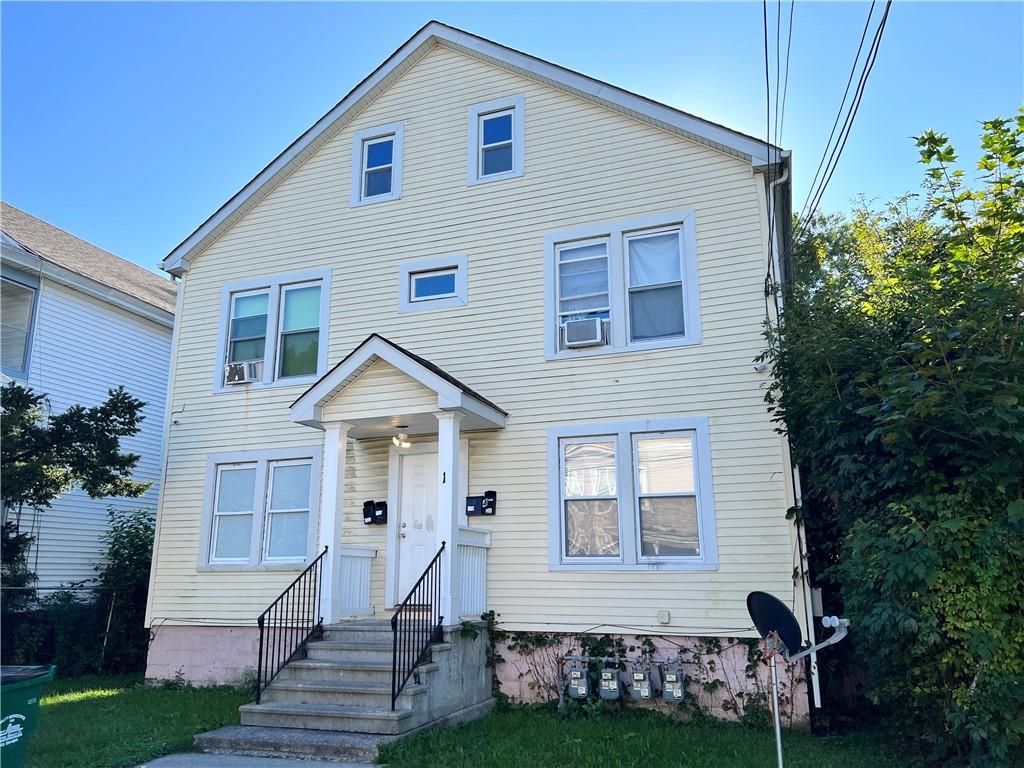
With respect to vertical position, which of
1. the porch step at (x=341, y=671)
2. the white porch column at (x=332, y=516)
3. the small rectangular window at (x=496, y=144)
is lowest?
the porch step at (x=341, y=671)

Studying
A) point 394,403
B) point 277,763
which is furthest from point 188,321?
point 277,763

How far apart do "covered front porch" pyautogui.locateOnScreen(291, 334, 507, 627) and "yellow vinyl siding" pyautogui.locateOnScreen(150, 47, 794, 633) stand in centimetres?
10

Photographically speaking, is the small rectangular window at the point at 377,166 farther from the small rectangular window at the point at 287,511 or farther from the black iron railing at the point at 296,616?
the black iron railing at the point at 296,616

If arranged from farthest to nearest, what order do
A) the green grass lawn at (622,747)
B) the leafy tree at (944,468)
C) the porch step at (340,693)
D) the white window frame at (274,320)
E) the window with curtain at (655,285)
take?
the white window frame at (274,320) → the window with curtain at (655,285) → the porch step at (340,693) → the green grass lawn at (622,747) → the leafy tree at (944,468)

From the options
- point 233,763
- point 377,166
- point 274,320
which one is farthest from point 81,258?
point 233,763

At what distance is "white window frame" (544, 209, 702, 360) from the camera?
29.8 feet

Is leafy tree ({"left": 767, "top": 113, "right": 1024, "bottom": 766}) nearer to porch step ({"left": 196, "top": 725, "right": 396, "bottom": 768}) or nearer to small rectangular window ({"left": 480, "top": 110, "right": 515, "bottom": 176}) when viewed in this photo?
porch step ({"left": 196, "top": 725, "right": 396, "bottom": 768})

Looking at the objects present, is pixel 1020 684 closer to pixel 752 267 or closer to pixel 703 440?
pixel 703 440

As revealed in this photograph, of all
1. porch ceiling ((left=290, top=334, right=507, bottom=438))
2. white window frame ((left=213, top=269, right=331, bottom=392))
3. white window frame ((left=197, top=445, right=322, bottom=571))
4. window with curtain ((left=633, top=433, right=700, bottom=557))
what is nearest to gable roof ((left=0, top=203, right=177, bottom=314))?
white window frame ((left=213, top=269, right=331, bottom=392))

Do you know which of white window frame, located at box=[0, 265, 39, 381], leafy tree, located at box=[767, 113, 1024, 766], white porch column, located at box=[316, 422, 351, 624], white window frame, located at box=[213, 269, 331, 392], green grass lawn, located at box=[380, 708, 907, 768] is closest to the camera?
leafy tree, located at box=[767, 113, 1024, 766]

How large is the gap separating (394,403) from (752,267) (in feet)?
15.0

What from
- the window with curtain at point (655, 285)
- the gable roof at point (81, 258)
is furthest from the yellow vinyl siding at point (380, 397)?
the gable roof at point (81, 258)

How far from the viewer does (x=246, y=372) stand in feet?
36.2

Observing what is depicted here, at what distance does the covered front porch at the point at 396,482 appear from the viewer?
8.49 metres
